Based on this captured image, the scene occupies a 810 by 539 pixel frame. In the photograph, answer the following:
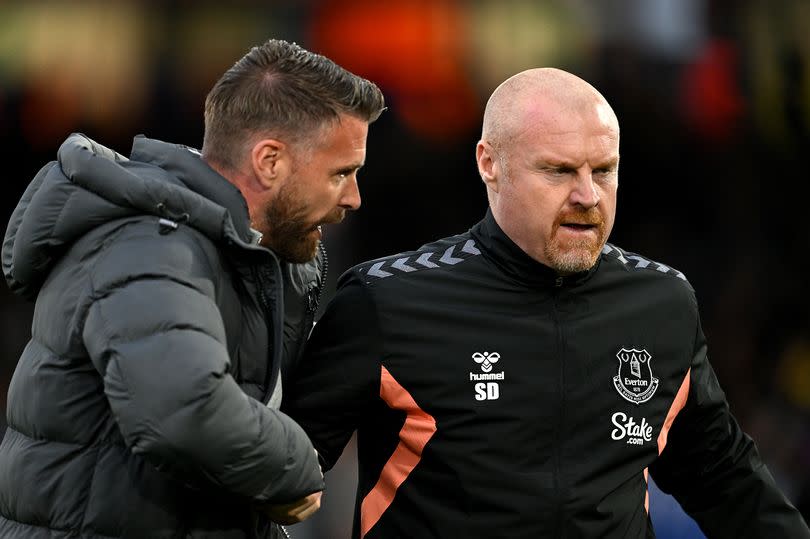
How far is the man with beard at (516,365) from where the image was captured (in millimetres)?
2885

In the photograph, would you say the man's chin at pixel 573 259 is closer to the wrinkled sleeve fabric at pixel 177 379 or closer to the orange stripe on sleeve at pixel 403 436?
the orange stripe on sleeve at pixel 403 436

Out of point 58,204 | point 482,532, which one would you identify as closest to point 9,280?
point 58,204

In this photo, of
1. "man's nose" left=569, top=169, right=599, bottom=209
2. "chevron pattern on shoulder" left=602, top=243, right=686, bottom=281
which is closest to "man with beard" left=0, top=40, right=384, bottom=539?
"man's nose" left=569, top=169, right=599, bottom=209

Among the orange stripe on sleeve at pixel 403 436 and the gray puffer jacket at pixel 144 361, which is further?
the orange stripe on sleeve at pixel 403 436

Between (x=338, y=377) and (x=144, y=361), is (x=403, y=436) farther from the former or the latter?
(x=144, y=361)

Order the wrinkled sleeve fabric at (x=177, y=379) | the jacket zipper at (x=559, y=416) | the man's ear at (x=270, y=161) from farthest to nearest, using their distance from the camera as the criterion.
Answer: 1. the jacket zipper at (x=559, y=416)
2. the man's ear at (x=270, y=161)
3. the wrinkled sleeve fabric at (x=177, y=379)

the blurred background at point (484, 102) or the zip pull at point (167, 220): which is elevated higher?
the zip pull at point (167, 220)

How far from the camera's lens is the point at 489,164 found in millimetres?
3049

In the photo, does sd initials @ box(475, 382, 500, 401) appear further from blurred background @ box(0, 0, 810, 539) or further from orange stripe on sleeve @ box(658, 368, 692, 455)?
blurred background @ box(0, 0, 810, 539)

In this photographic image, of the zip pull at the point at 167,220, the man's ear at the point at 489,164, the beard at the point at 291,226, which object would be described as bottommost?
the beard at the point at 291,226

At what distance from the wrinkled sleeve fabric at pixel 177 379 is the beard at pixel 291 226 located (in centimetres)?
30

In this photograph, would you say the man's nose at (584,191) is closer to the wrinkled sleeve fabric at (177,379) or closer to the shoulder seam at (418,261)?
the shoulder seam at (418,261)

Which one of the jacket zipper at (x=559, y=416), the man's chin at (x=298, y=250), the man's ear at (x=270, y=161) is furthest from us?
the jacket zipper at (x=559, y=416)

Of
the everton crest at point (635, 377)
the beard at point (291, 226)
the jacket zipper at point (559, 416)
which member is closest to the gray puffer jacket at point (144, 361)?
the beard at point (291, 226)
